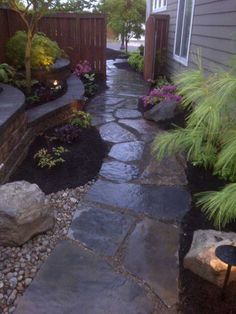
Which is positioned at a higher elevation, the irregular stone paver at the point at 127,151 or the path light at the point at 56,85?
the path light at the point at 56,85

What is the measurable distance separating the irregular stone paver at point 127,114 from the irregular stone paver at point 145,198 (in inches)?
91.3

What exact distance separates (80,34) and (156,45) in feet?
6.92

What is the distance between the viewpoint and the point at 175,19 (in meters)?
7.07

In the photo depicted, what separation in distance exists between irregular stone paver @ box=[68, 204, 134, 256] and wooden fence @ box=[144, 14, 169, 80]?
595 cm

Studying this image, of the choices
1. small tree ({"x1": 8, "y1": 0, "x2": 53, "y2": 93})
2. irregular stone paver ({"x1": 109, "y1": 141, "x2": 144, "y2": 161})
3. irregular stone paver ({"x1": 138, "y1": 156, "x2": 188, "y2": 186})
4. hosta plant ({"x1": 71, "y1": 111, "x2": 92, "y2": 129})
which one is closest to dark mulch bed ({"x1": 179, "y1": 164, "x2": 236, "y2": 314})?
irregular stone paver ({"x1": 138, "y1": 156, "x2": 188, "y2": 186})

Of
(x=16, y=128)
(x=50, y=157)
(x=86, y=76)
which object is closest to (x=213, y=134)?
(x=50, y=157)

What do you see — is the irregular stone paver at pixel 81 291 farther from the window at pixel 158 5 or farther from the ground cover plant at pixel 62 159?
the window at pixel 158 5

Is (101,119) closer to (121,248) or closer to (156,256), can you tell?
(121,248)

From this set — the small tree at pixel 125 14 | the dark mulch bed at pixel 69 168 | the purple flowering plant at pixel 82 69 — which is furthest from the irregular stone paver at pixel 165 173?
the small tree at pixel 125 14

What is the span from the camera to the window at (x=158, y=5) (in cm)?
892

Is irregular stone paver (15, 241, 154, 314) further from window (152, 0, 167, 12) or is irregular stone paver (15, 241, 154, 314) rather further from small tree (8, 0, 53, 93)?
window (152, 0, 167, 12)

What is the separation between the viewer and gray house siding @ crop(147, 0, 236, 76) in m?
3.80

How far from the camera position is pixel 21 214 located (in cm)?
216

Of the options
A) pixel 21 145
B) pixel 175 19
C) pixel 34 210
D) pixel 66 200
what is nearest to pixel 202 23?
pixel 175 19
